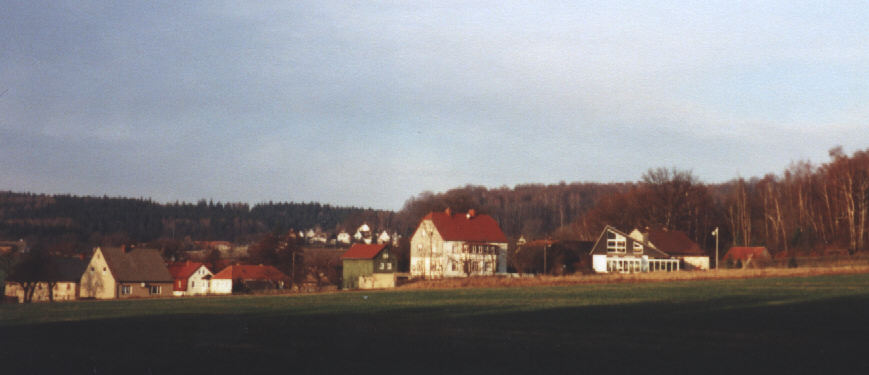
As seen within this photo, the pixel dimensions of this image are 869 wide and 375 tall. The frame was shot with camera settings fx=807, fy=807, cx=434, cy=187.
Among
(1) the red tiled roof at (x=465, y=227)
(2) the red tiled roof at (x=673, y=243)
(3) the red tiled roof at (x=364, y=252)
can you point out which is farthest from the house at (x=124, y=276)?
(2) the red tiled roof at (x=673, y=243)

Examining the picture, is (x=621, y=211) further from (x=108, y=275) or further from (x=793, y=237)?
(x=108, y=275)

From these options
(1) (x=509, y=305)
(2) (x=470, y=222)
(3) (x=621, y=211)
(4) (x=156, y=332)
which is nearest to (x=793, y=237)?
(3) (x=621, y=211)

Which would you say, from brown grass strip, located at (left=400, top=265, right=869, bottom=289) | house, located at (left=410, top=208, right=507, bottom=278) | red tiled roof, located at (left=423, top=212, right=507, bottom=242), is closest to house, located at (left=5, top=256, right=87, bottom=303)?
house, located at (left=410, top=208, right=507, bottom=278)

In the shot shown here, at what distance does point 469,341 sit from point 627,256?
76827 millimetres

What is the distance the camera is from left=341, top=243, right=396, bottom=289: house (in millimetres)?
87625

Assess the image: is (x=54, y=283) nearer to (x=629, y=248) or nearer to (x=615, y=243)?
(x=615, y=243)

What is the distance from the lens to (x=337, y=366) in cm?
1415

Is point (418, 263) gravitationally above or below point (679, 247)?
below

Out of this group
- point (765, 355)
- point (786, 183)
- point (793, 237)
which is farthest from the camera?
point (786, 183)

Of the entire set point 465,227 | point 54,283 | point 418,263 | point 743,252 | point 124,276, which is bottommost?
point 54,283

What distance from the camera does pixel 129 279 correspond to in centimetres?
9112

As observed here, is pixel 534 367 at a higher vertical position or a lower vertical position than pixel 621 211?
lower

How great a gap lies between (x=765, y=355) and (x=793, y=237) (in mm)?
81590

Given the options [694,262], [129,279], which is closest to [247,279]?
[129,279]
